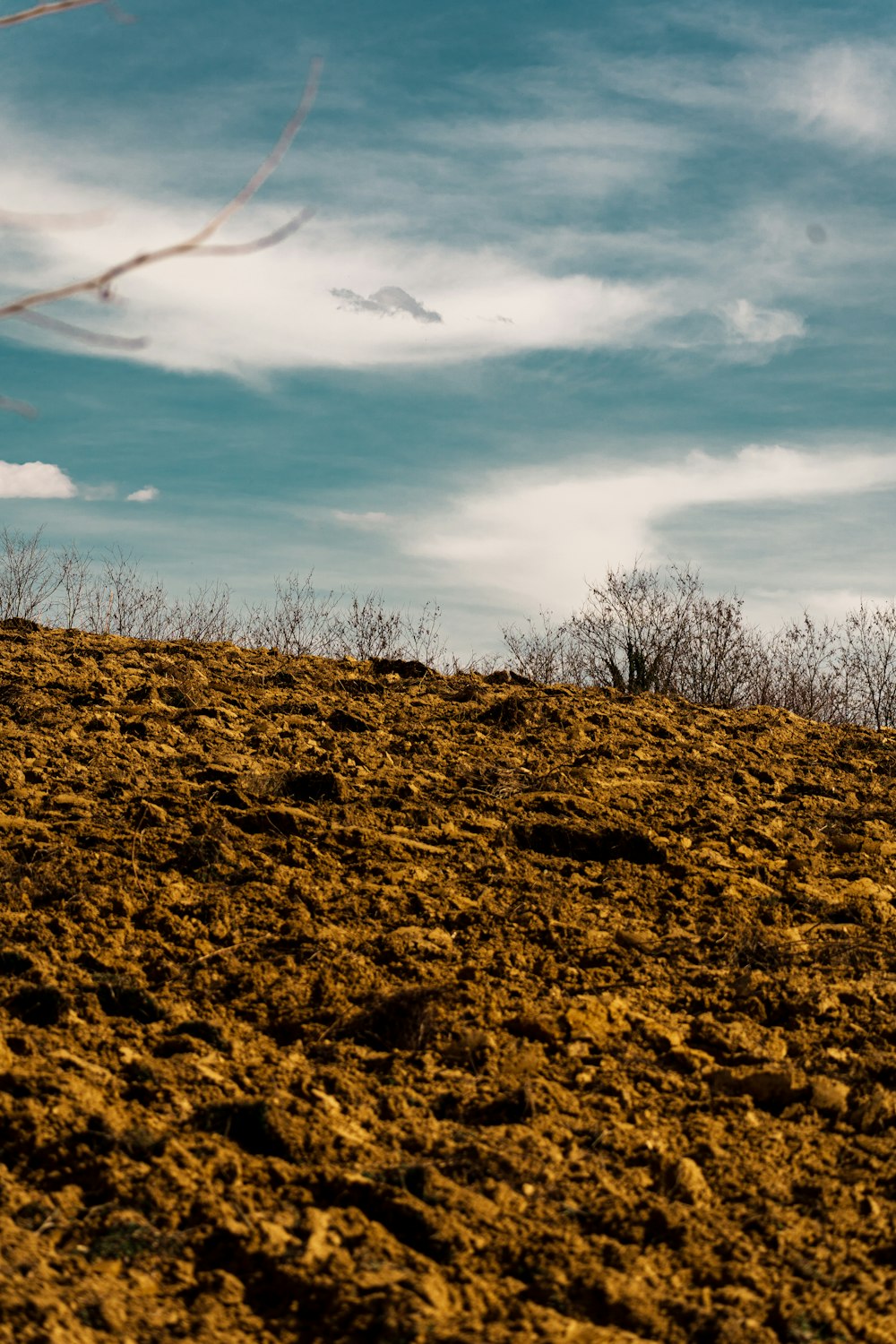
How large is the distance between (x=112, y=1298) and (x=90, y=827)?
126 inches

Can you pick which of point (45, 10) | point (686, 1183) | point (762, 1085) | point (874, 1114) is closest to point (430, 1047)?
point (686, 1183)

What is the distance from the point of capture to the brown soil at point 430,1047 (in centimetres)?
296

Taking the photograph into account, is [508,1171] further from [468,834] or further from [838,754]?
[838,754]

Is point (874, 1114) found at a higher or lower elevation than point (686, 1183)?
higher

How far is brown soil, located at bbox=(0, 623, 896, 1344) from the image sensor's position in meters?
2.96

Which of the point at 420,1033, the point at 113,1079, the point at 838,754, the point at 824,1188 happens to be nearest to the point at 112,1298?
the point at 113,1079

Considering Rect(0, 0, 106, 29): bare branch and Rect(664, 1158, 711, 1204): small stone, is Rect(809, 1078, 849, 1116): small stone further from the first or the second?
Rect(0, 0, 106, 29): bare branch

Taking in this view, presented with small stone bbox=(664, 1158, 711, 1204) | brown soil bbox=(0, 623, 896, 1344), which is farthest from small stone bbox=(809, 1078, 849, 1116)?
small stone bbox=(664, 1158, 711, 1204)

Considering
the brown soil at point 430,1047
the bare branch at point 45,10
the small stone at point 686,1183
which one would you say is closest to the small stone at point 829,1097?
the brown soil at point 430,1047

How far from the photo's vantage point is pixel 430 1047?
13.6ft

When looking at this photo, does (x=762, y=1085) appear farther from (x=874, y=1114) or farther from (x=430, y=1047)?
(x=430, y=1047)

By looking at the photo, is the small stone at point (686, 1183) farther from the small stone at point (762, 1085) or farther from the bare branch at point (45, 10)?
the bare branch at point (45, 10)

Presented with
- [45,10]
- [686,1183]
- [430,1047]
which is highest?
[45,10]

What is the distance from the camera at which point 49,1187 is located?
10.7ft
